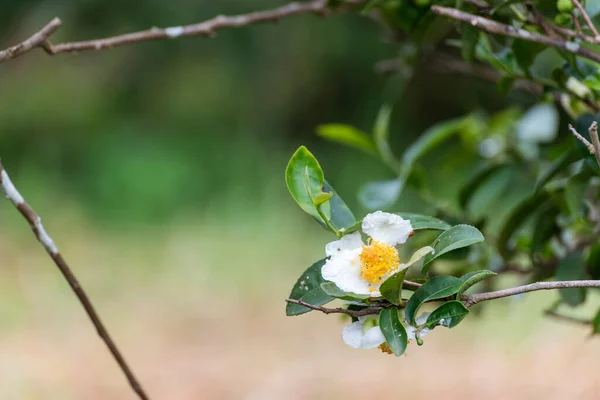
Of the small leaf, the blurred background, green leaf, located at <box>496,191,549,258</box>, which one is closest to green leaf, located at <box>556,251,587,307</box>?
green leaf, located at <box>496,191,549,258</box>

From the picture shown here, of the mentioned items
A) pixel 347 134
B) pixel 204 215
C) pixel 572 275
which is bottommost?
pixel 204 215

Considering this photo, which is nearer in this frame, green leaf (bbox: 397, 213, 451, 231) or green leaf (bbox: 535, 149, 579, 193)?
green leaf (bbox: 397, 213, 451, 231)

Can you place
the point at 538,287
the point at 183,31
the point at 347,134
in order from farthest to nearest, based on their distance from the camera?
1. the point at 347,134
2. the point at 183,31
3. the point at 538,287

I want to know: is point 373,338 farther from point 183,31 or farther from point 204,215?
point 204,215

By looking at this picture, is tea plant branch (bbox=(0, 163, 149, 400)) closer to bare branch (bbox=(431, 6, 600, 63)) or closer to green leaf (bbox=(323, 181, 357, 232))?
green leaf (bbox=(323, 181, 357, 232))

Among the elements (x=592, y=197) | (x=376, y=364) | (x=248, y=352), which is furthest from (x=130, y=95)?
(x=592, y=197)

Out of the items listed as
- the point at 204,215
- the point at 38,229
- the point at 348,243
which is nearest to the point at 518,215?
the point at 348,243

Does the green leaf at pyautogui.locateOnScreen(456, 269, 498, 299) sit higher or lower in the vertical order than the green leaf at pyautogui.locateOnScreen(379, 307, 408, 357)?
higher
